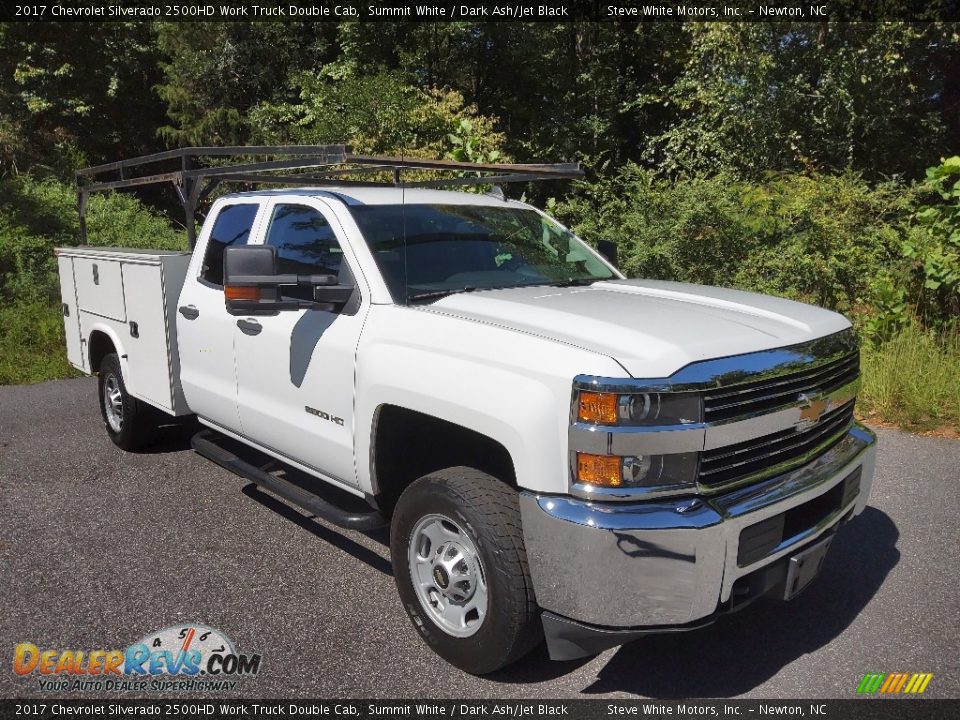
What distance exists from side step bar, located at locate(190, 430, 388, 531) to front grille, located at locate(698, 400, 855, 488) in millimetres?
1566

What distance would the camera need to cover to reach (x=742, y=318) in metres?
3.22

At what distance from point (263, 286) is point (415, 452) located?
101 centimetres

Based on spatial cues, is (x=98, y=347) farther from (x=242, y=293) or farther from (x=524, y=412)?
(x=524, y=412)

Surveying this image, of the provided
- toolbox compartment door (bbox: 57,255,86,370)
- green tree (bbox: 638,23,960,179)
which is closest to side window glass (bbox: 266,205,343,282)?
toolbox compartment door (bbox: 57,255,86,370)

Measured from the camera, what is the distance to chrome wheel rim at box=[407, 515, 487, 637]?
117 inches

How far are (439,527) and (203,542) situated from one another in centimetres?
193

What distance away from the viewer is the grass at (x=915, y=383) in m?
6.32

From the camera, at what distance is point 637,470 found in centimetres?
260

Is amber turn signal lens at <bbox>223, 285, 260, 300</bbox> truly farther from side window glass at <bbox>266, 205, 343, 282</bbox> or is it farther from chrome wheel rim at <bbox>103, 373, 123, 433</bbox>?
chrome wheel rim at <bbox>103, 373, 123, 433</bbox>

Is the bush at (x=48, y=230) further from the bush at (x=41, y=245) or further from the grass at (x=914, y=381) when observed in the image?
the grass at (x=914, y=381)

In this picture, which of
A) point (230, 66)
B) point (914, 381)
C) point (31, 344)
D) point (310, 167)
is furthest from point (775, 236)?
point (230, 66)

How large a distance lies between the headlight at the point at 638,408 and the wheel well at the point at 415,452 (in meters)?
0.67

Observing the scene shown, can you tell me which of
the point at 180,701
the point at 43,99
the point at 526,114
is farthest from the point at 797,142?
the point at 43,99

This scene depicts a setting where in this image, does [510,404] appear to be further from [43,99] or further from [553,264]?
[43,99]
